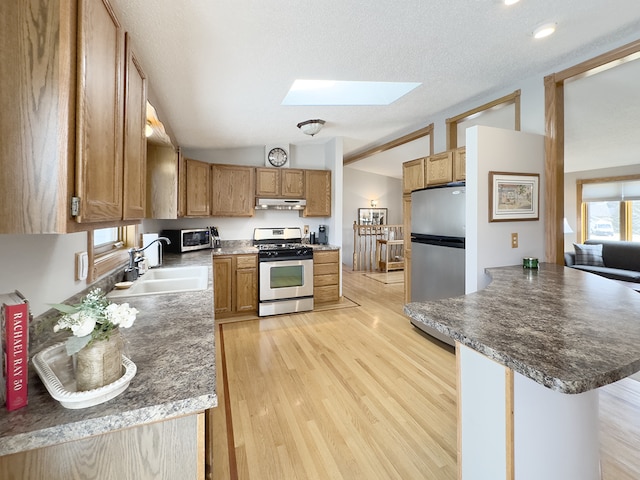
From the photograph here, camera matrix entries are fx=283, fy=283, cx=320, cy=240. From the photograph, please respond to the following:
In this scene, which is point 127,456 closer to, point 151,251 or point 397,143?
point 151,251

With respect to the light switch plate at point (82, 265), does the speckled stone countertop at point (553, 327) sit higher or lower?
lower

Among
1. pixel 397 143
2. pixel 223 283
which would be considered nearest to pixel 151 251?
pixel 223 283

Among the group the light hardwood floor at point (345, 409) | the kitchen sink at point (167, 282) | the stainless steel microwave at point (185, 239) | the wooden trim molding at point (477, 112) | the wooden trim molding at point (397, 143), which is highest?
the wooden trim molding at point (397, 143)

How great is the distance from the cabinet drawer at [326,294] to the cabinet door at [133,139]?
326cm

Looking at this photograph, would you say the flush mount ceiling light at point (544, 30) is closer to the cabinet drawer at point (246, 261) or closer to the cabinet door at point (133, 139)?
the cabinet door at point (133, 139)

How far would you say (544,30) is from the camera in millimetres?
1845

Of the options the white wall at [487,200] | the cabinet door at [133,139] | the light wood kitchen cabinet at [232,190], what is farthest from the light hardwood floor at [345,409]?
the light wood kitchen cabinet at [232,190]

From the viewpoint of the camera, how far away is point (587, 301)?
1.35 metres

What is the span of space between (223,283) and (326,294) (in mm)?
1555

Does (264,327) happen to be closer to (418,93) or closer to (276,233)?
(276,233)

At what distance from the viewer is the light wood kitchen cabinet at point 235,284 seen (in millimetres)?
3830

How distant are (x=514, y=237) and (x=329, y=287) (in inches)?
105

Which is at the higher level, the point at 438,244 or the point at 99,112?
the point at 99,112

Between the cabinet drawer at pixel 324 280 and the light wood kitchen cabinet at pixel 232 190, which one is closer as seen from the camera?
the light wood kitchen cabinet at pixel 232 190
